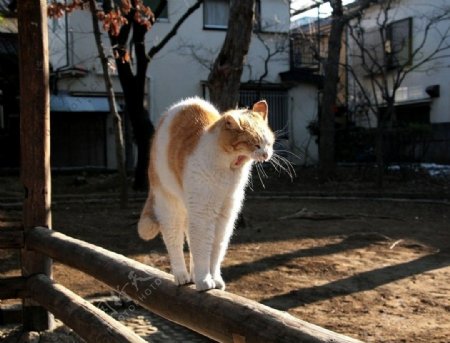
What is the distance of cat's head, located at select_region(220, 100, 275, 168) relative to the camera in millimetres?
2479

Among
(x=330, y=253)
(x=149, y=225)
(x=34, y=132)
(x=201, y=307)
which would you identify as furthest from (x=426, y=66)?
(x=201, y=307)

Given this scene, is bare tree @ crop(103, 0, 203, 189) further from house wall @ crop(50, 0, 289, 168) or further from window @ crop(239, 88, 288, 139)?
window @ crop(239, 88, 288, 139)

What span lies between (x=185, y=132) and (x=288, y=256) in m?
4.41

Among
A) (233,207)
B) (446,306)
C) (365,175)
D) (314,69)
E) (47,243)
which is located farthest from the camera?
(314,69)

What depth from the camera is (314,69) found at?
72.5ft

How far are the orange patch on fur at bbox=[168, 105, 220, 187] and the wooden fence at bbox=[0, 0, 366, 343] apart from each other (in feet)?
2.05

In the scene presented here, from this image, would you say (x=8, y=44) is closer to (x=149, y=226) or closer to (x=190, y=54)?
(x=190, y=54)

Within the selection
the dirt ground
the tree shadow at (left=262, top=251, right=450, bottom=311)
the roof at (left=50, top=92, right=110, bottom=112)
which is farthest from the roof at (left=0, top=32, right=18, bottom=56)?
the tree shadow at (left=262, top=251, right=450, bottom=311)

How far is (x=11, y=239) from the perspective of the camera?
15.6 ft

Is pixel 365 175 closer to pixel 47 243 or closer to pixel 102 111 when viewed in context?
pixel 102 111

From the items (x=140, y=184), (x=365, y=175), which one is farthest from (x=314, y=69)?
(x=140, y=184)

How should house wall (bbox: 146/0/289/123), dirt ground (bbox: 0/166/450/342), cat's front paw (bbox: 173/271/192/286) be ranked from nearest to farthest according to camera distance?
cat's front paw (bbox: 173/271/192/286)
dirt ground (bbox: 0/166/450/342)
house wall (bbox: 146/0/289/123)

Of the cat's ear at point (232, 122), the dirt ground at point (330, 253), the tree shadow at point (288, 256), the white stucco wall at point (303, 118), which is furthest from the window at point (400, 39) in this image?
the cat's ear at point (232, 122)

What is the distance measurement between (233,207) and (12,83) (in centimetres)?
1644
